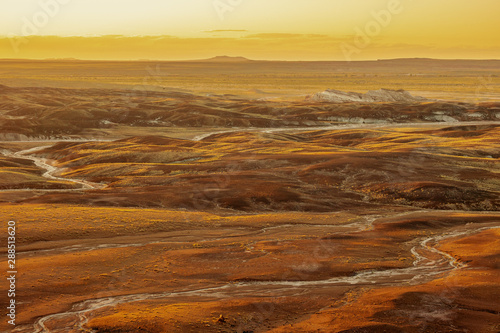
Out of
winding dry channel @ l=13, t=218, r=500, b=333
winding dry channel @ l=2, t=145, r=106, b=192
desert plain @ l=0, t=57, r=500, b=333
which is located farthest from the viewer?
winding dry channel @ l=2, t=145, r=106, b=192

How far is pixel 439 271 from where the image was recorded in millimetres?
39531

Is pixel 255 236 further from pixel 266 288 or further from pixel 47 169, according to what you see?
pixel 47 169

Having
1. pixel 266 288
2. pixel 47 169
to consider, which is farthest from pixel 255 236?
pixel 47 169

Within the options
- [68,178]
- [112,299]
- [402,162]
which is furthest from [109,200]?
[402,162]

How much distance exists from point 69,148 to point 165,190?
54892mm

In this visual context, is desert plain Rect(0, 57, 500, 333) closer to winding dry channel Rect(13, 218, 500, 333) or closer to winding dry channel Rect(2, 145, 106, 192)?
winding dry channel Rect(13, 218, 500, 333)

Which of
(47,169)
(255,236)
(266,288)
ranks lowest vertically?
(266,288)

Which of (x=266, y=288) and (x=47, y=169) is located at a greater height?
(x=47, y=169)

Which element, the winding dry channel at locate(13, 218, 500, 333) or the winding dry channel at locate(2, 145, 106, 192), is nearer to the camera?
the winding dry channel at locate(13, 218, 500, 333)

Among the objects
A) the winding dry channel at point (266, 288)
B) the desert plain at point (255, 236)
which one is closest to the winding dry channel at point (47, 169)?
the desert plain at point (255, 236)

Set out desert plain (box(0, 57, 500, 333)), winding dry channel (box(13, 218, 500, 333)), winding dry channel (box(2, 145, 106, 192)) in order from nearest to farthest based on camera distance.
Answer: winding dry channel (box(13, 218, 500, 333)) → desert plain (box(0, 57, 500, 333)) → winding dry channel (box(2, 145, 106, 192))

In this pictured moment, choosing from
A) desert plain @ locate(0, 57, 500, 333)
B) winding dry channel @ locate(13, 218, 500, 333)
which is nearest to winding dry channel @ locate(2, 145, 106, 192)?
desert plain @ locate(0, 57, 500, 333)

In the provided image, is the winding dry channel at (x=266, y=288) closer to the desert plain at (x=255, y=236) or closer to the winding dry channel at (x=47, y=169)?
the desert plain at (x=255, y=236)

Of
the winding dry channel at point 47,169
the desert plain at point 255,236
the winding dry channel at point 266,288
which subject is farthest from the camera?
the winding dry channel at point 47,169
